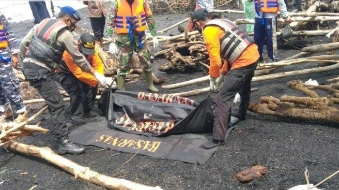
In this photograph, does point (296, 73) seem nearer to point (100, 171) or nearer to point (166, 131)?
point (166, 131)

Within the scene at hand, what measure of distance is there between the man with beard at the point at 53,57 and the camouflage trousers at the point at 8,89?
3.08 ft

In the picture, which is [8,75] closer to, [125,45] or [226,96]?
[125,45]

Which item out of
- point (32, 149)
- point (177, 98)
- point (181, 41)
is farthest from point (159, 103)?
point (181, 41)

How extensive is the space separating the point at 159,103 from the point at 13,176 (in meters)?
2.02

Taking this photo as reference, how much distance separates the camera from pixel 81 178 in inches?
157

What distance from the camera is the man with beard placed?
4496mm

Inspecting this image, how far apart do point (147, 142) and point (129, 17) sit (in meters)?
2.33

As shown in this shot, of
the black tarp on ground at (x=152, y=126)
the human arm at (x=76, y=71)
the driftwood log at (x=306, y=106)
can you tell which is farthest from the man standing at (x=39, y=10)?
the driftwood log at (x=306, y=106)

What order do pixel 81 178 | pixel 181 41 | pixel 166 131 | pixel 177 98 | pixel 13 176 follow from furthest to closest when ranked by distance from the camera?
pixel 181 41, pixel 177 98, pixel 166 131, pixel 13 176, pixel 81 178

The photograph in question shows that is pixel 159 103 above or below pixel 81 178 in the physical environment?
above

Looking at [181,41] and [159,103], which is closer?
[159,103]

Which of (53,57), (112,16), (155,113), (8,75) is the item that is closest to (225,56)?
(155,113)

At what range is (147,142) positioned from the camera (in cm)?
471

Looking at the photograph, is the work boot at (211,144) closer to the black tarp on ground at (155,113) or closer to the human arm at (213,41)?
the black tarp on ground at (155,113)
